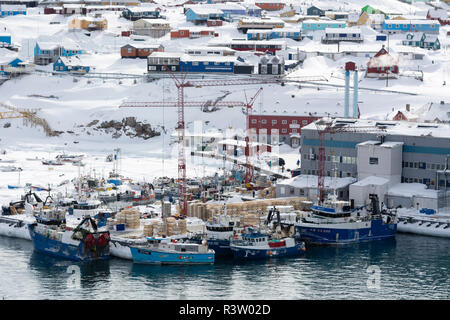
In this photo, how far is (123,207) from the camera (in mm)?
60250

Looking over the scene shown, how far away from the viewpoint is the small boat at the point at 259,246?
49656mm

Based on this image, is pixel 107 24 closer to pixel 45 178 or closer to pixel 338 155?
pixel 45 178

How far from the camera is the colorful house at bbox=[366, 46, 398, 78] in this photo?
91.9 metres

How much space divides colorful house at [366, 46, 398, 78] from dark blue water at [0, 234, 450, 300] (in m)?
41.2

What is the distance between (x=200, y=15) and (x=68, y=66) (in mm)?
27457

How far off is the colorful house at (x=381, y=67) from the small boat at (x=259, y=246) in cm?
4446

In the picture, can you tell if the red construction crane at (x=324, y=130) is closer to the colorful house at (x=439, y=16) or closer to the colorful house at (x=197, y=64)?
the colorful house at (x=197, y=64)

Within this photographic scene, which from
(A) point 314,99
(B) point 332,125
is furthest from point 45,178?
(A) point 314,99

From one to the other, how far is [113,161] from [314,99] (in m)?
19.6

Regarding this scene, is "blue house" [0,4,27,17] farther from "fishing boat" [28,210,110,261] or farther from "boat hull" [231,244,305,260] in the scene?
"boat hull" [231,244,305,260]

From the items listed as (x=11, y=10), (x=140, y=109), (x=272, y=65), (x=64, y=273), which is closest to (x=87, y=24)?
(x=11, y=10)

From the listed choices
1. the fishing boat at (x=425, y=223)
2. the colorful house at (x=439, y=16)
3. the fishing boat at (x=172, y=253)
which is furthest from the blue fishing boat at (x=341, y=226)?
the colorful house at (x=439, y=16)

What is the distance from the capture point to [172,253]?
48625 millimetres

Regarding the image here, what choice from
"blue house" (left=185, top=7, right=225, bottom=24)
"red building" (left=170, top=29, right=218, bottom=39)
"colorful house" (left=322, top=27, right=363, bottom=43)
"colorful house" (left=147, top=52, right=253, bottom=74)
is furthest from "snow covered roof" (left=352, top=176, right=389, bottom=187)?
"blue house" (left=185, top=7, right=225, bottom=24)
